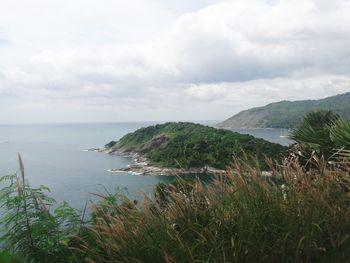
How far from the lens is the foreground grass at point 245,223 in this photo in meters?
3.40

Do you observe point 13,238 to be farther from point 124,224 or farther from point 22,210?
point 124,224

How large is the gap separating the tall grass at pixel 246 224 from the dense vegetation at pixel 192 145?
7364 centimetres

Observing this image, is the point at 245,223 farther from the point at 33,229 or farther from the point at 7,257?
the point at 7,257

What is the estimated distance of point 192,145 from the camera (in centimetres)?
11844

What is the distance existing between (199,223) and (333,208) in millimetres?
1274

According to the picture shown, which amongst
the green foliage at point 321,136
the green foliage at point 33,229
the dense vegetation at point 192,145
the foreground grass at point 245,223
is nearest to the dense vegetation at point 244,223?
the foreground grass at point 245,223

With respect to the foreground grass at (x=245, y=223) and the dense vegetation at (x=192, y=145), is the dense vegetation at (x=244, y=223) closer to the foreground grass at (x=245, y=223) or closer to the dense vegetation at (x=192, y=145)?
the foreground grass at (x=245, y=223)

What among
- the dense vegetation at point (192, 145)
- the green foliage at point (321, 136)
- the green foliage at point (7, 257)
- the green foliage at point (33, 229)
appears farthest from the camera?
the dense vegetation at point (192, 145)

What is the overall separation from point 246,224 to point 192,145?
114983 mm

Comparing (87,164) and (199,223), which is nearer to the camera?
(199,223)

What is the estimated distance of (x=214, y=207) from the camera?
13.2 feet

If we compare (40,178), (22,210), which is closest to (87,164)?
(40,178)

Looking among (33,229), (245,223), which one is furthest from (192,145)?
(245,223)

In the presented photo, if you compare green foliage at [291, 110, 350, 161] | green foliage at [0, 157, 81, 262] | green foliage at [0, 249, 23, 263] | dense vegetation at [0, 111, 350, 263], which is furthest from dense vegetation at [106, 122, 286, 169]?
dense vegetation at [0, 111, 350, 263]
